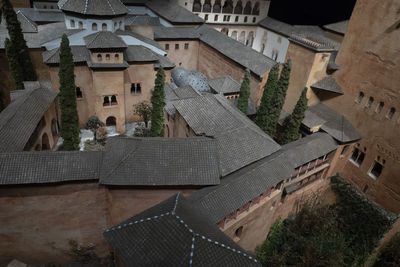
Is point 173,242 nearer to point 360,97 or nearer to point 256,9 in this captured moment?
point 360,97

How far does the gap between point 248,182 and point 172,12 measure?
122 ft

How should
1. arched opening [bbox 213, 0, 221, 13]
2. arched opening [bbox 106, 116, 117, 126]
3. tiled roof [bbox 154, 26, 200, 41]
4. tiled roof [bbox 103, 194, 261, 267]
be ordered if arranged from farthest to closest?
arched opening [bbox 213, 0, 221, 13]
tiled roof [bbox 154, 26, 200, 41]
arched opening [bbox 106, 116, 117, 126]
tiled roof [bbox 103, 194, 261, 267]

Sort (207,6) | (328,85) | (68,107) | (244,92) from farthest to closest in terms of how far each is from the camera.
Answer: (207,6), (244,92), (328,85), (68,107)

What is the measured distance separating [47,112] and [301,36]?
24.2m

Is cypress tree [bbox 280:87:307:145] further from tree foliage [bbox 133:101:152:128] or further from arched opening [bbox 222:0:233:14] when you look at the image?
arched opening [bbox 222:0:233:14]

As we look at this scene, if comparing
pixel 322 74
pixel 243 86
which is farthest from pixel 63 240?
pixel 322 74

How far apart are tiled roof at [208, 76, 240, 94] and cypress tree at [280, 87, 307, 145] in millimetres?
9159

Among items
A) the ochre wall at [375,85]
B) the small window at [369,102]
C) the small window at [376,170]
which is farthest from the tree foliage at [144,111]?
the small window at [376,170]

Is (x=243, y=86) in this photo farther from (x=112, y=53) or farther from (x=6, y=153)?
(x=6, y=153)

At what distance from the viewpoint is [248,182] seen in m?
17.1

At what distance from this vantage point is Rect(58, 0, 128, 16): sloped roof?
27000mm

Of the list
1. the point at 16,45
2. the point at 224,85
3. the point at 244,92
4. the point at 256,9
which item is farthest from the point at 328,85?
the point at 256,9

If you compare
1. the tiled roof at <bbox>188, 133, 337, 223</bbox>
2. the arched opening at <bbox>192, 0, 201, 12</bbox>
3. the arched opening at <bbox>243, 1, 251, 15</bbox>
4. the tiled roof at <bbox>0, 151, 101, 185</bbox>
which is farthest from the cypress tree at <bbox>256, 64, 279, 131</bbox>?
the arched opening at <bbox>243, 1, 251, 15</bbox>

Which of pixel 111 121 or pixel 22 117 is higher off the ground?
pixel 22 117
